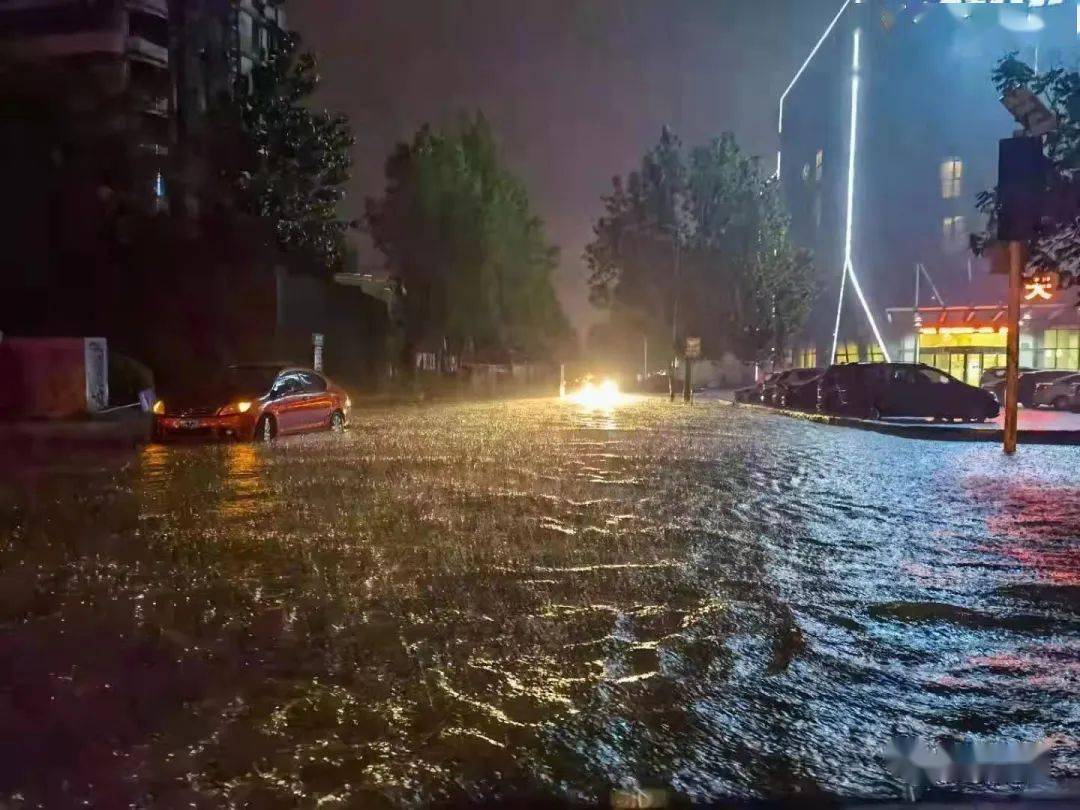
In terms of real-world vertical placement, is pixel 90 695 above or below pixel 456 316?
below

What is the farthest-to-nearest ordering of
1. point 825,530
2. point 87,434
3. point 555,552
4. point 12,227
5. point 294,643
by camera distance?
point 12,227 → point 87,434 → point 825,530 → point 555,552 → point 294,643

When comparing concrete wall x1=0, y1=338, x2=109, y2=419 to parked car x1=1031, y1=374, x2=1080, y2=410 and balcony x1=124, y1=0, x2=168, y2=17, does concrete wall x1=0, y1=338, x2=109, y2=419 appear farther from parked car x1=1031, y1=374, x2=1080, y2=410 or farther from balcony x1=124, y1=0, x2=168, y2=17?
parked car x1=1031, y1=374, x2=1080, y2=410

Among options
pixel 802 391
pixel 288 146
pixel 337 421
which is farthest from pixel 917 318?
pixel 337 421

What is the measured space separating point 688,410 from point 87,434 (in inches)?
780

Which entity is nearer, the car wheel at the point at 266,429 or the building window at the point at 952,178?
the car wheel at the point at 266,429

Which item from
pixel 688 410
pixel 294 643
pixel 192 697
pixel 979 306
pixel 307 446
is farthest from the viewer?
pixel 979 306

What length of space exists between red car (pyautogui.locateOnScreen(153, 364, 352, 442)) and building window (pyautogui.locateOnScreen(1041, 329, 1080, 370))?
1358 inches

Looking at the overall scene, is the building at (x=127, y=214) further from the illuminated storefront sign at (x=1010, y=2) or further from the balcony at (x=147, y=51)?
the illuminated storefront sign at (x=1010, y=2)

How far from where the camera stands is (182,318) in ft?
106

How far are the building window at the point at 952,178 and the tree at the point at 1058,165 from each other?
108 ft

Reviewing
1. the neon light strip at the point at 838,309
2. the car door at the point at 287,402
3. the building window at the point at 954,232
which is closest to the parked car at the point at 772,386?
the building window at the point at 954,232

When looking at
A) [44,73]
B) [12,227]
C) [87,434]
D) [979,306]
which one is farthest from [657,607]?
[979,306]

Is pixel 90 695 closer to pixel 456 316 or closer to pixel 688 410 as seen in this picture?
pixel 688 410

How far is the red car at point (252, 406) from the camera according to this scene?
18.0 metres
